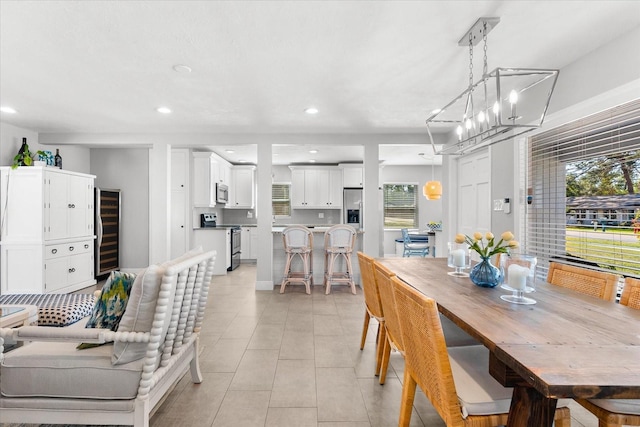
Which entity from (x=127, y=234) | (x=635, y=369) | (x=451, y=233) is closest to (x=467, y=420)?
(x=635, y=369)

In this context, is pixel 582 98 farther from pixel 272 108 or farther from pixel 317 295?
pixel 317 295

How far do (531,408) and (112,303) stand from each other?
75.2 inches

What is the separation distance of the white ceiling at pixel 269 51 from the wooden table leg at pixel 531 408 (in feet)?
6.77

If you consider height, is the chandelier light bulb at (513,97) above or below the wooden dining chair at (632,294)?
above

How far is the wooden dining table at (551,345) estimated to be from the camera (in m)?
0.90

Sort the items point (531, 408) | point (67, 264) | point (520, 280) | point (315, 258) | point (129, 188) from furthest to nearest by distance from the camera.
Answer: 1. point (129, 188)
2. point (315, 258)
3. point (67, 264)
4. point (520, 280)
5. point (531, 408)

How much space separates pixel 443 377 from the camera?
3.92ft

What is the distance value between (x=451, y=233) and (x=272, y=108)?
10.6 feet

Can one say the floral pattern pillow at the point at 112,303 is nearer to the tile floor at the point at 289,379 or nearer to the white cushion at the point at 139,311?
the white cushion at the point at 139,311

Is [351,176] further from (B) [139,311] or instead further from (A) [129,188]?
(B) [139,311]

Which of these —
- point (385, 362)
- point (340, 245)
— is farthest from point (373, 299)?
point (340, 245)

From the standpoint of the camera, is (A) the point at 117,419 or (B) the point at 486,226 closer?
(A) the point at 117,419

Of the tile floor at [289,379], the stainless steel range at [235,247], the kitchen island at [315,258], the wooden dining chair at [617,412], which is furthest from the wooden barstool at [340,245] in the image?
the wooden dining chair at [617,412]

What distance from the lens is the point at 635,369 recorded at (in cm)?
95
